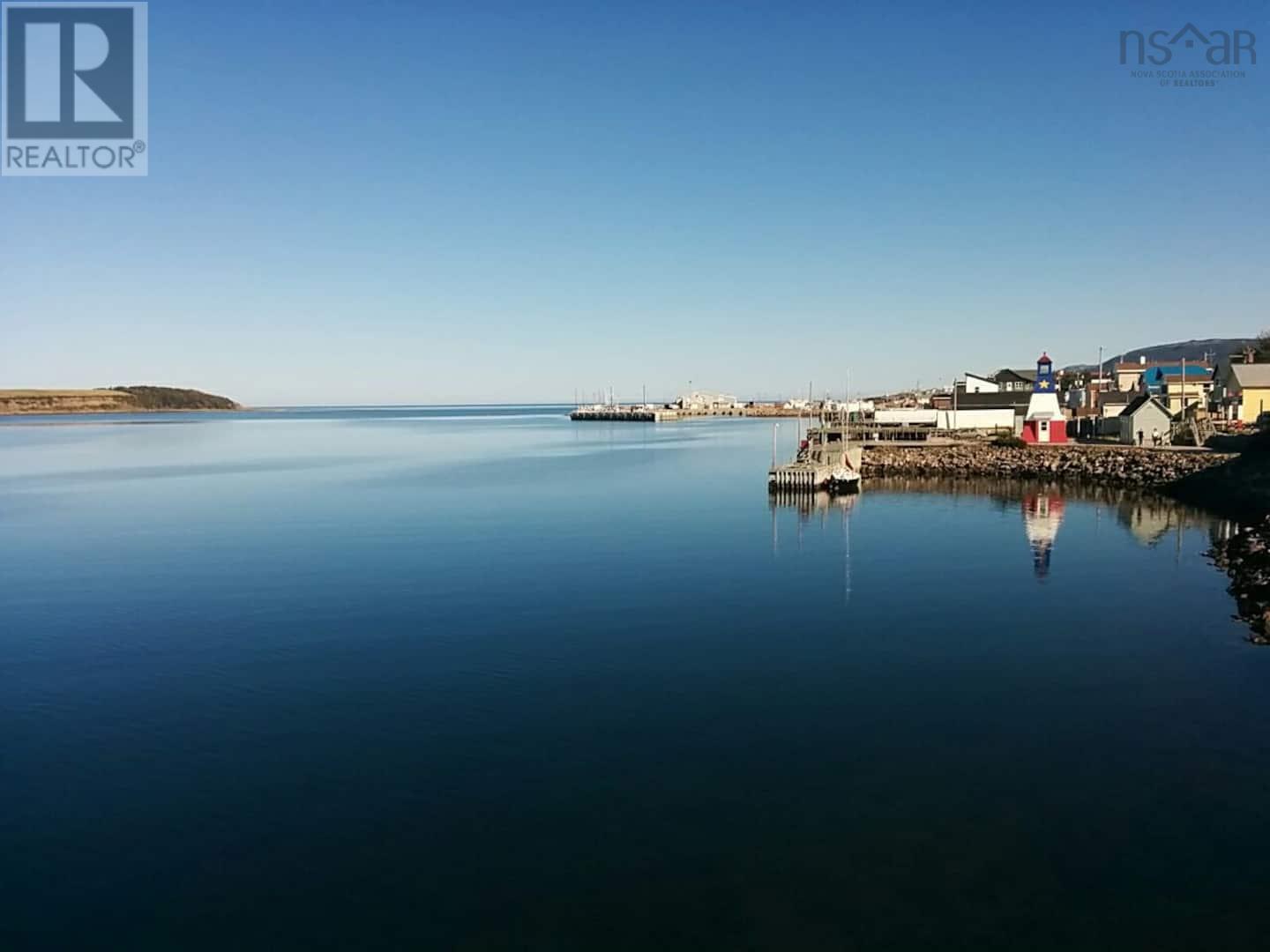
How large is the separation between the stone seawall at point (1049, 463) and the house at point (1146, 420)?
2.74 metres

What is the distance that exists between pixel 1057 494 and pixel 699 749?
109ft

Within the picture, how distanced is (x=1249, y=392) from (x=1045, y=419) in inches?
450

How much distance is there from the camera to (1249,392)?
165 feet

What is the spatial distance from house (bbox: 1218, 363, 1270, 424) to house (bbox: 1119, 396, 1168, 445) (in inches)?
190

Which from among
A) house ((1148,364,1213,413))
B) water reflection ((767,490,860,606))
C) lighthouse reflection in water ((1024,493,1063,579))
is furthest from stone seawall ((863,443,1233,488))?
water reflection ((767,490,860,606))

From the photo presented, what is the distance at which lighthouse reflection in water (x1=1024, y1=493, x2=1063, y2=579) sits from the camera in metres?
A: 24.2

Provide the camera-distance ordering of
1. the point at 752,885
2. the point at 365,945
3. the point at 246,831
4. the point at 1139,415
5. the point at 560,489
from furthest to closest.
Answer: the point at 1139,415
the point at 560,489
the point at 246,831
the point at 752,885
the point at 365,945

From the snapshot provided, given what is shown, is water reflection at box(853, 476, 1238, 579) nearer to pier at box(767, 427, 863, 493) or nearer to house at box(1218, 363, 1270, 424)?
pier at box(767, 427, 863, 493)

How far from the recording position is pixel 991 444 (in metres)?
55.2

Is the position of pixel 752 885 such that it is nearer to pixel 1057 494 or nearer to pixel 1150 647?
pixel 1150 647

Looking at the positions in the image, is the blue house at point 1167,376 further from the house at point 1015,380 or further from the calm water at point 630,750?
the calm water at point 630,750

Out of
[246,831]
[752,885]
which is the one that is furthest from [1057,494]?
[246,831]

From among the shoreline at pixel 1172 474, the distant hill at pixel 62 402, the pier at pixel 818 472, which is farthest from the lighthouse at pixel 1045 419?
the distant hill at pixel 62 402

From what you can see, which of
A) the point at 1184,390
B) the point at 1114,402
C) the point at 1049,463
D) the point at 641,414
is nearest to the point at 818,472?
the point at 1049,463
